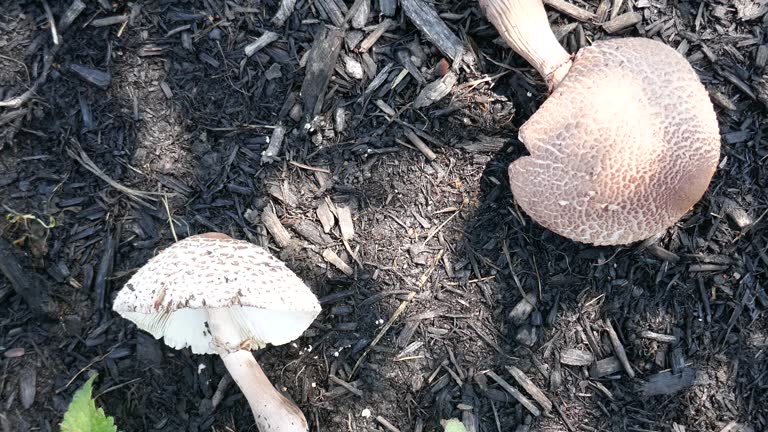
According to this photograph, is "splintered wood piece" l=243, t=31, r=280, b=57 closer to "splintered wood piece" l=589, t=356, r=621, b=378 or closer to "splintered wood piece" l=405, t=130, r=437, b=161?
"splintered wood piece" l=405, t=130, r=437, b=161

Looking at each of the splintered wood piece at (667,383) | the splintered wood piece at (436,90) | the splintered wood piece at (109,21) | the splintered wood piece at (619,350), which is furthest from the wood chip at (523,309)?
the splintered wood piece at (109,21)

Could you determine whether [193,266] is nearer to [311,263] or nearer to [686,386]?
[311,263]

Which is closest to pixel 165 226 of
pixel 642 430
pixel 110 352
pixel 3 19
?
pixel 110 352

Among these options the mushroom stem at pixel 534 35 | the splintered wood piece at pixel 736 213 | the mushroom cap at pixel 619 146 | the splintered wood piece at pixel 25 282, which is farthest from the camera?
the splintered wood piece at pixel 736 213

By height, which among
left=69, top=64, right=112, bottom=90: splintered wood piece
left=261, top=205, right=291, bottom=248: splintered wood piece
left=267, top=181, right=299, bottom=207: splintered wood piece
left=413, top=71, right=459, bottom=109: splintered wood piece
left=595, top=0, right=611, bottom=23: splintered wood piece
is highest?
left=69, top=64, right=112, bottom=90: splintered wood piece

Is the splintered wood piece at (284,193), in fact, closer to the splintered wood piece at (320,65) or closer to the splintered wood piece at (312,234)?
the splintered wood piece at (312,234)

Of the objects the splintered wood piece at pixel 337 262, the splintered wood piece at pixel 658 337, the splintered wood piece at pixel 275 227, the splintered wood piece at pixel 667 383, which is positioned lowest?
the splintered wood piece at pixel 667 383

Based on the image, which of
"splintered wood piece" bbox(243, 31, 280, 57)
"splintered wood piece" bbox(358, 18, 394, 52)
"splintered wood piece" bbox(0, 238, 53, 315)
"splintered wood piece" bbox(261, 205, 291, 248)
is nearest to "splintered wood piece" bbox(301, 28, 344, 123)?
"splintered wood piece" bbox(358, 18, 394, 52)
